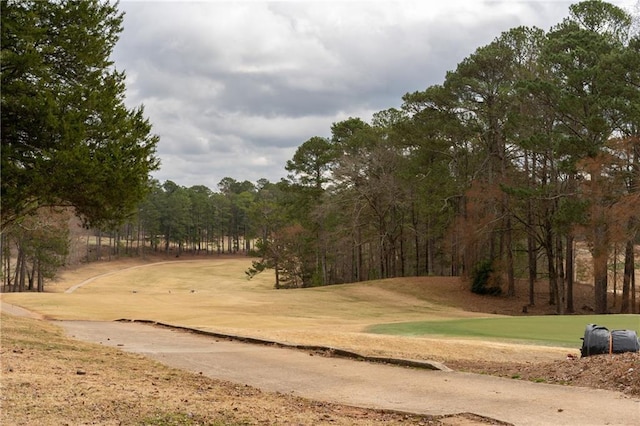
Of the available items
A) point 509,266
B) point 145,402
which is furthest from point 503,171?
point 145,402

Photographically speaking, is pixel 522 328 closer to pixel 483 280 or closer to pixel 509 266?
pixel 483 280

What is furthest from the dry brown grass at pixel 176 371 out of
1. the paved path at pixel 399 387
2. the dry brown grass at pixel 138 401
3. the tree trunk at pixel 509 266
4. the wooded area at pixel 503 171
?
the tree trunk at pixel 509 266

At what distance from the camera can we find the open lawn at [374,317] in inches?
594

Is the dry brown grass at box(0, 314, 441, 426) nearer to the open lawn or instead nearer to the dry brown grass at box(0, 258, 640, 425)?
the dry brown grass at box(0, 258, 640, 425)

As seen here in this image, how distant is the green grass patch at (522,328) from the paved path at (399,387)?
8.13m

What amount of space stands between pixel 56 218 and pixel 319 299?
19461 mm

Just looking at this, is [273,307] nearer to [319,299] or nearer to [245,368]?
[319,299]

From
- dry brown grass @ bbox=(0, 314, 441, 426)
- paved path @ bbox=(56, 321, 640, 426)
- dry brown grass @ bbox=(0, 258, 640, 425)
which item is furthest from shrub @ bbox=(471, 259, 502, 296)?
dry brown grass @ bbox=(0, 314, 441, 426)

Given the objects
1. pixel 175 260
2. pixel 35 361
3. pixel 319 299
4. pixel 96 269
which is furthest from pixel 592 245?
pixel 175 260

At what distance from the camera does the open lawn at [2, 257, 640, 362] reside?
15086 millimetres

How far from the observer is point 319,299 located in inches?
1444

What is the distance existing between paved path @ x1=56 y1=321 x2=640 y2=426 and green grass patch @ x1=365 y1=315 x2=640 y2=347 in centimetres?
813

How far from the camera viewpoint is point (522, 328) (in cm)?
2112

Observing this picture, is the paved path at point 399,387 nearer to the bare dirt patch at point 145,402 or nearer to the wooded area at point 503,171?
the bare dirt patch at point 145,402
